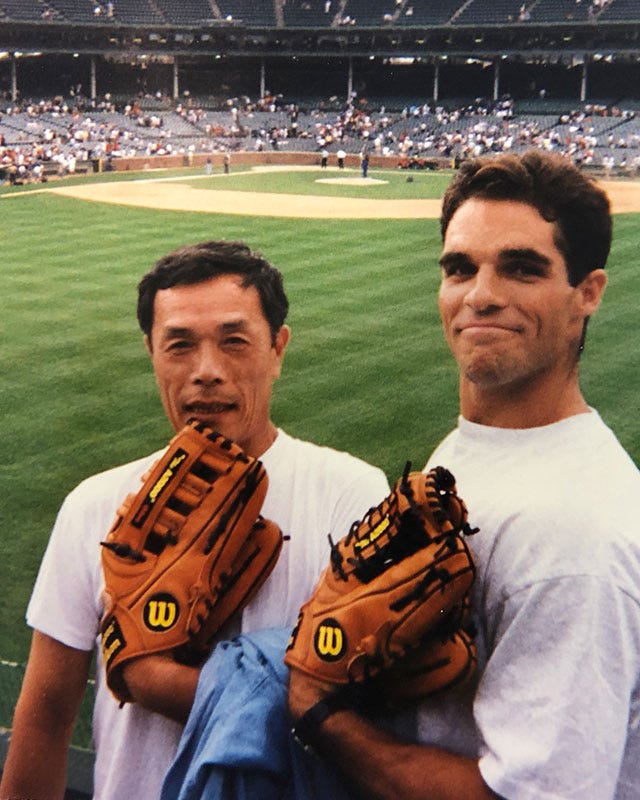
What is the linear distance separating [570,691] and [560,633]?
0.19 feet

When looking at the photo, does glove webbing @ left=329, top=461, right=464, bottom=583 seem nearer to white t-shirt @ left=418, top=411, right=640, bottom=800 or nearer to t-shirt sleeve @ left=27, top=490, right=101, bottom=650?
white t-shirt @ left=418, top=411, right=640, bottom=800

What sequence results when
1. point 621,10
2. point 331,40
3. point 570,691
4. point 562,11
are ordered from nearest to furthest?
point 570,691 → point 621,10 → point 562,11 → point 331,40

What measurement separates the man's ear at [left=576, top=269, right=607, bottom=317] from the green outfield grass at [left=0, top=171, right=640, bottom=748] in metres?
2.31

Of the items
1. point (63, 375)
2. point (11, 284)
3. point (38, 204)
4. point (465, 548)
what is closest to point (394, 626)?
point (465, 548)

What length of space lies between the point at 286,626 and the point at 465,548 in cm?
38

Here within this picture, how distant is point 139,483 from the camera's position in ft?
4.44

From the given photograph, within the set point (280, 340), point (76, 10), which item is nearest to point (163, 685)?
point (280, 340)

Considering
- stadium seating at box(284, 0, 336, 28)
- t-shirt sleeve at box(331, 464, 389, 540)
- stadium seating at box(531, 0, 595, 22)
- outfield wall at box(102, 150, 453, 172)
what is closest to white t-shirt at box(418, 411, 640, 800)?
t-shirt sleeve at box(331, 464, 389, 540)

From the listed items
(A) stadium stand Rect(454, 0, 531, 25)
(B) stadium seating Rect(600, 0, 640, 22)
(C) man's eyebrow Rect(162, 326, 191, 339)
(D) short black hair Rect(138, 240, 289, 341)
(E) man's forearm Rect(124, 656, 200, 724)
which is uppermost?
(A) stadium stand Rect(454, 0, 531, 25)

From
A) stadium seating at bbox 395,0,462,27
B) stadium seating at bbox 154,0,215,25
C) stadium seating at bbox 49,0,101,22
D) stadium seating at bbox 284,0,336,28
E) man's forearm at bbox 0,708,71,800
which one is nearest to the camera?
man's forearm at bbox 0,708,71,800

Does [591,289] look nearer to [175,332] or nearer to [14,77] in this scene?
[175,332]

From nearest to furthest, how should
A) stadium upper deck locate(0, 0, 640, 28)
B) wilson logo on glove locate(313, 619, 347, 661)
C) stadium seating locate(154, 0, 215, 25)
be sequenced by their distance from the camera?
wilson logo on glove locate(313, 619, 347, 661), stadium upper deck locate(0, 0, 640, 28), stadium seating locate(154, 0, 215, 25)

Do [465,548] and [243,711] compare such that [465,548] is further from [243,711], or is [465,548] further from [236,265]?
[236,265]

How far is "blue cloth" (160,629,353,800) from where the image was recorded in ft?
3.21
